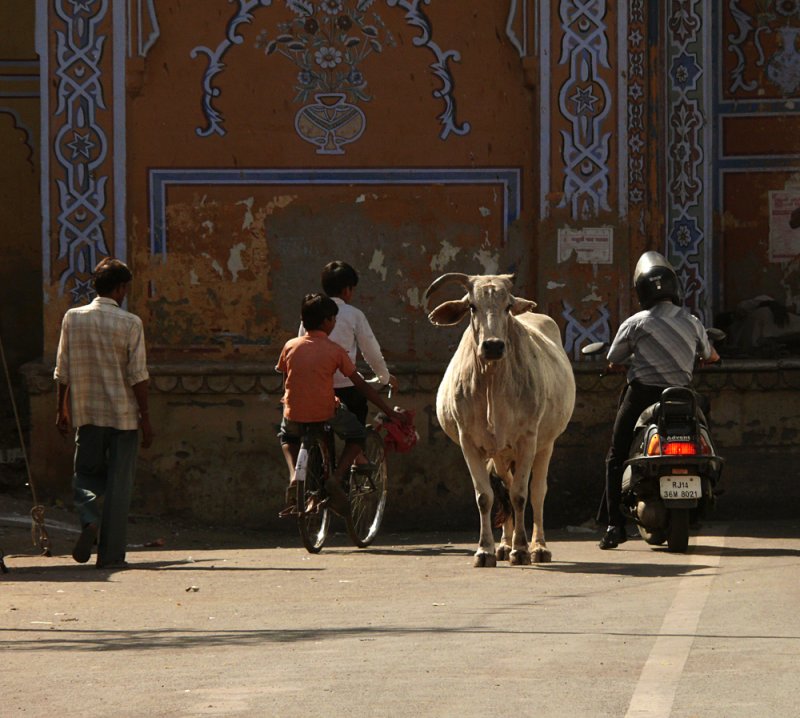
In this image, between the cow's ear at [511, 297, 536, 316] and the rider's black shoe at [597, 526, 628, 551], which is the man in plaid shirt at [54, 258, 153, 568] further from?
the rider's black shoe at [597, 526, 628, 551]

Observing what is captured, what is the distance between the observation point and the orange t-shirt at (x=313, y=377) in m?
11.6

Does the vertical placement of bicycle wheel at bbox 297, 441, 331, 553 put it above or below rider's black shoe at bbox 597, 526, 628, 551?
above

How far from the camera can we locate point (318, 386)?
11609 mm

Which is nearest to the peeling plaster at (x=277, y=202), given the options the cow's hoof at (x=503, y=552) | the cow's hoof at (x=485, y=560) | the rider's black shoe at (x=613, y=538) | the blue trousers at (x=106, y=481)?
the blue trousers at (x=106, y=481)

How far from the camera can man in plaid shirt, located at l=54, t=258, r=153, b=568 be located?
11203 millimetres

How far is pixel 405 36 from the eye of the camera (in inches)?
580

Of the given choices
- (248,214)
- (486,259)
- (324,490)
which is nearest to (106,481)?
(324,490)

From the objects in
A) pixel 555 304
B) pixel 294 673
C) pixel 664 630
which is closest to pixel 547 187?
pixel 555 304

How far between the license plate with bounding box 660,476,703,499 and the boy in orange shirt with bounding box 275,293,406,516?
70.9 inches

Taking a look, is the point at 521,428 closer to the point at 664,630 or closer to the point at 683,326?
the point at 683,326

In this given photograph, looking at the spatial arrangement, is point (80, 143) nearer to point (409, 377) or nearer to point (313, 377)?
point (409, 377)

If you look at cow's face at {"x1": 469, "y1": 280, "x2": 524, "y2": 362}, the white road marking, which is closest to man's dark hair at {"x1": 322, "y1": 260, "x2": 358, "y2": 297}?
cow's face at {"x1": 469, "y1": 280, "x2": 524, "y2": 362}

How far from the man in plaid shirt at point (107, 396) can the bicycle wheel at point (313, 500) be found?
965 mm

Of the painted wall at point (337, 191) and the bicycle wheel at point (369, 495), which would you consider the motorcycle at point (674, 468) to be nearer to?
the bicycle wheel at point (369, 495)
